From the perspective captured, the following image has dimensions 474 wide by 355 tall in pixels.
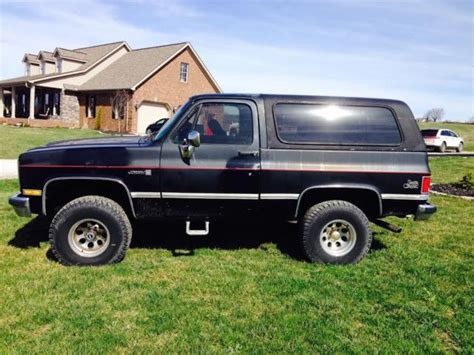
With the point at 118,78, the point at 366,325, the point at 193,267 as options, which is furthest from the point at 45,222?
the point at 118,78

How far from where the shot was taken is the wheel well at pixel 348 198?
17.2 ft

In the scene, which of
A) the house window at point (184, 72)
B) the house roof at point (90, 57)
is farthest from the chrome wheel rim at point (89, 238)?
the house roof at point (90, 57)

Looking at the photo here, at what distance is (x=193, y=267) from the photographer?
502 cm

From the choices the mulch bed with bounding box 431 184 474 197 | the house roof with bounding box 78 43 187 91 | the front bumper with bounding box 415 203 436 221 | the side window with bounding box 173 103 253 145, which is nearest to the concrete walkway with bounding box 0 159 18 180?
the side window with bounding box 173 103 253 145

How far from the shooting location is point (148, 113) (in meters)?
30.5

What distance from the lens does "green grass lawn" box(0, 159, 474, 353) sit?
3.45 m

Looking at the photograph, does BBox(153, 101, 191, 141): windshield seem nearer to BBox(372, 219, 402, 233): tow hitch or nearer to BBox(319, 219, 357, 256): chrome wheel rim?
BBox(319, 219, 357, 256): chrome wheel rim

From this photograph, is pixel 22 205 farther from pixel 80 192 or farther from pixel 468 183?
pixel 468 183

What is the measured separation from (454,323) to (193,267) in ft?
8.93

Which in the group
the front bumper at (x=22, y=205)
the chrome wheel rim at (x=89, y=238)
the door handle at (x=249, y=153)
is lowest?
the chrome wheel rim at (x=89, y=238)

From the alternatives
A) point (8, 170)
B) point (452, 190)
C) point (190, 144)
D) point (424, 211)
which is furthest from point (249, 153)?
point (8, 170)

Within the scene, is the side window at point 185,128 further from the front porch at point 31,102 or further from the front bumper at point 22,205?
the front porch at point 31,102

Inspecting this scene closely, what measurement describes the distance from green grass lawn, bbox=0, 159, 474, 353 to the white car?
70.2 feet

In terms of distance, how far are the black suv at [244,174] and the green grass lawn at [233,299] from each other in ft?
1.50
